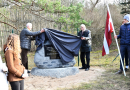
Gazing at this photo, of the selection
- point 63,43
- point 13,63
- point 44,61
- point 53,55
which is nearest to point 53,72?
point 44,61

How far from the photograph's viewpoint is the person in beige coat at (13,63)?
2359 millimetres

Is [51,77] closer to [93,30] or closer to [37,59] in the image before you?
[37,59]

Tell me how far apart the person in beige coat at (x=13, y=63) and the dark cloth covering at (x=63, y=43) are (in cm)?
295

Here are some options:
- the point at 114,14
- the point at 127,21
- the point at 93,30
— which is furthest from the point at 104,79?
the point at 114,14

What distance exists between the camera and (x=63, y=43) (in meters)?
5.71

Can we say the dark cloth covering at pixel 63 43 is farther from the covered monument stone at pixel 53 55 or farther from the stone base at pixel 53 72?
the stone base at pixel 53 72

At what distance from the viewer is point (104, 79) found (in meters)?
4.85

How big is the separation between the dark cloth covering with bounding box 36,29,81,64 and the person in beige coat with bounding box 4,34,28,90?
116 inches

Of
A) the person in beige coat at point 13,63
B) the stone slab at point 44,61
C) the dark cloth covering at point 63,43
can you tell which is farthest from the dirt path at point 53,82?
the person in beige coat at point 13,63

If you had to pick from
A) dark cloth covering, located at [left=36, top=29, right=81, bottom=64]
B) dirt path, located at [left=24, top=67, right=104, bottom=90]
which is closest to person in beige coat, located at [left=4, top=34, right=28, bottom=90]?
dirt path, located at [left=24, top=67, right=104, bottom=90]

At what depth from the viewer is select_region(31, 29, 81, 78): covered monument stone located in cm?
543

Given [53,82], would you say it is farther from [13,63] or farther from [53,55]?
[13,63]

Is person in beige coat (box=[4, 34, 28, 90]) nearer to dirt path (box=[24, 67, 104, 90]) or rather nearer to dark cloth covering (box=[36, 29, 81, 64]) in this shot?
dirt path (box=[24, 67, 104, 90])

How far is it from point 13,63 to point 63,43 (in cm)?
339
